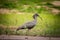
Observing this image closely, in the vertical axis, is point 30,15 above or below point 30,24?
above

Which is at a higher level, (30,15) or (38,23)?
(30,15)

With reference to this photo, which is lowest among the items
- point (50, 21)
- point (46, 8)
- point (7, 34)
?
point (7, 34)

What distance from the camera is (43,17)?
2492mm

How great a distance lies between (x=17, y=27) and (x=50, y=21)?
498 millimetres

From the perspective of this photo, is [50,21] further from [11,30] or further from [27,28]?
[11,30]

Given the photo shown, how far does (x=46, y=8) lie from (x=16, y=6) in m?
0.45

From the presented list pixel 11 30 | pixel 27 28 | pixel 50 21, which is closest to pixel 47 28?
pixel 50 21

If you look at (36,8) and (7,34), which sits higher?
(36,8)

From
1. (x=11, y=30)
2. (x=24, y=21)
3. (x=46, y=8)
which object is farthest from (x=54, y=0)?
(x=11, y=30)

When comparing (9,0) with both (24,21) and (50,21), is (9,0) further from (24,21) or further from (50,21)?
(50,21)

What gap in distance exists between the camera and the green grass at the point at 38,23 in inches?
97.7

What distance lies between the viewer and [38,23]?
8.19 feet

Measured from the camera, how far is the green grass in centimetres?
248

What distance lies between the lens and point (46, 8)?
2520 millimetres
